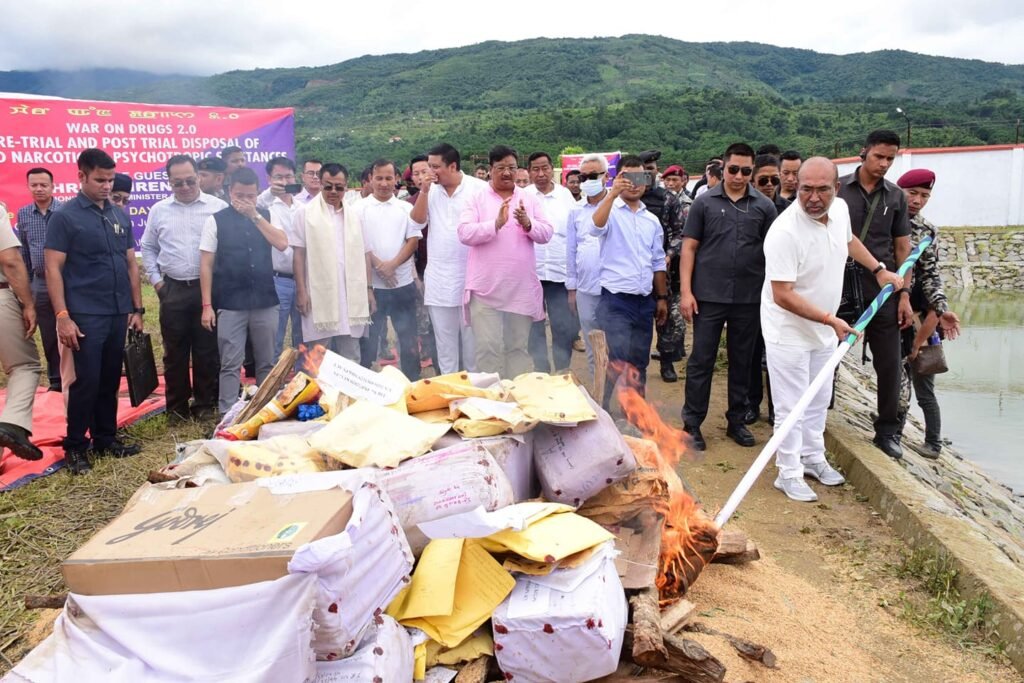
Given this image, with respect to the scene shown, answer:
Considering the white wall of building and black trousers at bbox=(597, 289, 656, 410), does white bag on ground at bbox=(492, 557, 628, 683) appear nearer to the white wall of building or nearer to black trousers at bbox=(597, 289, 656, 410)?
black trousers at bbox=(597, 289, 656, 410)

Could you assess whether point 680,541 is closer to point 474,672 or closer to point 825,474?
point 474,672

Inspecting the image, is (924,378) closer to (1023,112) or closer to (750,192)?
(750,192)

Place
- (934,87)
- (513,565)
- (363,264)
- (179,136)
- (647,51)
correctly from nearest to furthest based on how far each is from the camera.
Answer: (513,565) < (363,264) < (179,136) < (934,87) < (647,51)

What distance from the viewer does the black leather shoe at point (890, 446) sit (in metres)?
5.01

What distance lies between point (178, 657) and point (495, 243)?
12.3ft

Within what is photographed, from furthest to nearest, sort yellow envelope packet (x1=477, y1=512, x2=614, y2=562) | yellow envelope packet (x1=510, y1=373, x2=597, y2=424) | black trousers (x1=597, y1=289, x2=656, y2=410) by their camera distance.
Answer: black trousers (x1=597, y1=289, x2=656, y2=410), yellow envelope packet (x1=510, y1=373, x2=597, y2=424), yellow envelope packet (x1=477, y1=512, x2=614, y2=562)

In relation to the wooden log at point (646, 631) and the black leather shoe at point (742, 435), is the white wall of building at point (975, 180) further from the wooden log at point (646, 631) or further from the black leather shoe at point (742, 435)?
the wooden log at point (646, 631)

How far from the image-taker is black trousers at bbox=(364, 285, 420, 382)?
6.34 m

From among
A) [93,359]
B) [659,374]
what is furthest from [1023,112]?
[93,359]

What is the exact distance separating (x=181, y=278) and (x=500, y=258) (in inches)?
104

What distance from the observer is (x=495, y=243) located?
5.26 meters

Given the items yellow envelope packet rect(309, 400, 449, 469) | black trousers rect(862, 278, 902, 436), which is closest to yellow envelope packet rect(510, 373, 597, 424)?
yellow envelope packet rect(309, 400, 449, 469)

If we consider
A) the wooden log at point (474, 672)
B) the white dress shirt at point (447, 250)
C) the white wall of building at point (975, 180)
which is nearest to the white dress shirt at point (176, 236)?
the white dress shirt at point (447, 250)

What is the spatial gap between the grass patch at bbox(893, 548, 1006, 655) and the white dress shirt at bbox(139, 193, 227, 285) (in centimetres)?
533
